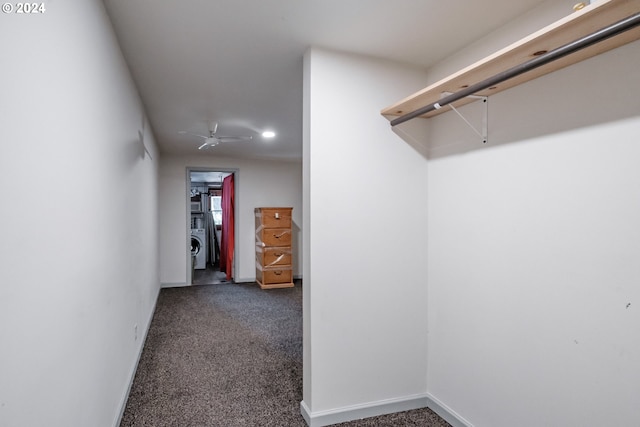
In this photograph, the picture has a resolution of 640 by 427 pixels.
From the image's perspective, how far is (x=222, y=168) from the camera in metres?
6.45

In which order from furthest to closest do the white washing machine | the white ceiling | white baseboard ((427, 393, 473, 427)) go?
the white washing machine, white baseboard ((427, 393, 473, 427)), the white ceiling

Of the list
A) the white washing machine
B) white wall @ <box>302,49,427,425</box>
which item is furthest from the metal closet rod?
the white washing machine

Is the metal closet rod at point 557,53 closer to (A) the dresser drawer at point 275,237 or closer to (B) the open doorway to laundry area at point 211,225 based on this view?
(A) the dresser drawer at point 275,237

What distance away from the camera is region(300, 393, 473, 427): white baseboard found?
211 centimetres

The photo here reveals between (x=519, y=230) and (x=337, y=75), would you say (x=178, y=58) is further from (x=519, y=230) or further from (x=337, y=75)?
(x=519, y=230)

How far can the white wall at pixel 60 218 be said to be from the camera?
2.87ft

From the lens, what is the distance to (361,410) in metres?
2.21

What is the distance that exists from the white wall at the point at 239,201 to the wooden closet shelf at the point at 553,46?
5.06 meters

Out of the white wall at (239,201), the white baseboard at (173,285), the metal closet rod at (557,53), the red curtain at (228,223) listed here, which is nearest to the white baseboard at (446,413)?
the metal closet rod at (557,53)

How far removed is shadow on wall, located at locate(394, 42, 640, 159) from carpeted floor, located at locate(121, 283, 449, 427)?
5.78ft

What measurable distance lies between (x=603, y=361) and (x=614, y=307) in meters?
0.22

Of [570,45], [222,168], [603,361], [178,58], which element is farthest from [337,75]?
[222,168]

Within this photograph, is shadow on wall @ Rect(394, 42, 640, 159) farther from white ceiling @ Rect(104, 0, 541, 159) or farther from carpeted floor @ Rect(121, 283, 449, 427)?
carpeted floor @ Rect(121, 283, 449, 427)

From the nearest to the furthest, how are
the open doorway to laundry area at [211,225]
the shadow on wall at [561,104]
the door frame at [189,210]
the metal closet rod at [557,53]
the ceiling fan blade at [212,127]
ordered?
the metal closet rod at [557,53] < the shadow on wall at [561,104] < the ceiling fan blade at [212,127] < the door frame at [189,210] < the open doorway to laundry area at [211,225]
